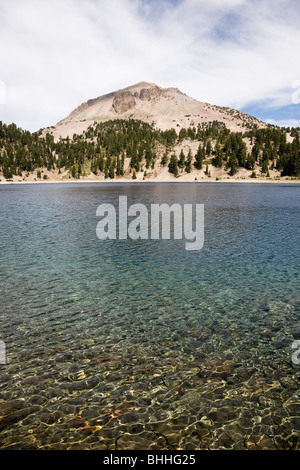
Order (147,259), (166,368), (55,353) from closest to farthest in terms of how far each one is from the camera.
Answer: (166,368)
(55,353)
(147,259)

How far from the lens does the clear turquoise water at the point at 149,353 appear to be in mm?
8531

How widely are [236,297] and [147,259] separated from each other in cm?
978

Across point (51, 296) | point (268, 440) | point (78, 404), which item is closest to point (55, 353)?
point (78, 404)

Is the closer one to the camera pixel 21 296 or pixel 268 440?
pixel 268 440

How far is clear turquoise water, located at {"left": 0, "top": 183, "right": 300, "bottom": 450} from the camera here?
853 centimetres

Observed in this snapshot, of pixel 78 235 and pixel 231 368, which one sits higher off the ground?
pixel 78 235

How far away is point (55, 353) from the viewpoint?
1205 cm

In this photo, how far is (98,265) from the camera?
23672 millimetres

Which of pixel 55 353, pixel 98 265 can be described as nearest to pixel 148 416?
pixel 55 353

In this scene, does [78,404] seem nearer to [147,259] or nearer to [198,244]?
[147,259]

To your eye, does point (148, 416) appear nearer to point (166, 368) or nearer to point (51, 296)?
point (166, 368)

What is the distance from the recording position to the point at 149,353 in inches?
478

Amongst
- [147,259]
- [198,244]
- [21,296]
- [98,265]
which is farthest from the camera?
[198,244]

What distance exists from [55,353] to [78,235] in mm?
23445
